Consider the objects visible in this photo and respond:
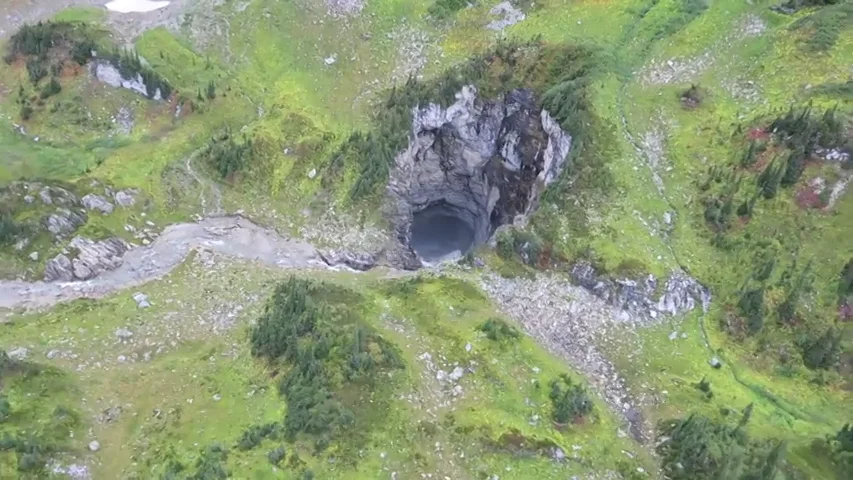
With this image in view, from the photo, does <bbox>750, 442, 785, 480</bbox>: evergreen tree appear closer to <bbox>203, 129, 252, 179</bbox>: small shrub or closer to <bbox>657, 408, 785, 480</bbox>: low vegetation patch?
<bbox>657, 408, 785, 480</bbox>: low vegetation patch

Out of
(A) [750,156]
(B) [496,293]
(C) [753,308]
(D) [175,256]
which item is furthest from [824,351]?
(D) [175,256]

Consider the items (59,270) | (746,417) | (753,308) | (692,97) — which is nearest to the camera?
(746,417)

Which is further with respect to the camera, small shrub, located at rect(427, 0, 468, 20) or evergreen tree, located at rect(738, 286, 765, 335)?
small shrub, located at rect(427, 0, 468, 20)

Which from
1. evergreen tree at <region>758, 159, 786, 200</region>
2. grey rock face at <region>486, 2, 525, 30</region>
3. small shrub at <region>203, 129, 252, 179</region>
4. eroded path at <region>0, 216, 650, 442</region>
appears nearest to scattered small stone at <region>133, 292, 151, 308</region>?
eroded path at <region>0, 216, 650, 442</region>

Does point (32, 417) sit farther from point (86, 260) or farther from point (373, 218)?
point (373, 218)

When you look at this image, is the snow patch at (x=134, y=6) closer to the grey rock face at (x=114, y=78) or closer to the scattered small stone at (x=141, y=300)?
the grey rock face at (x=114, y=78)

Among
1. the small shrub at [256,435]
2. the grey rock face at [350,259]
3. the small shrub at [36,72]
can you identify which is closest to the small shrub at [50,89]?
the small shrub at [36,72]

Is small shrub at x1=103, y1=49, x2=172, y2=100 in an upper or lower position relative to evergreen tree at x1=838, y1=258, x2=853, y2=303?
upper
